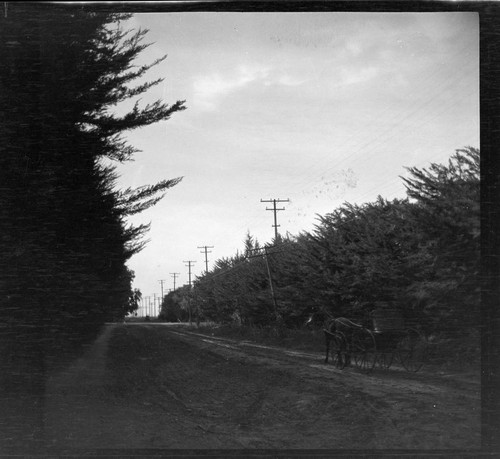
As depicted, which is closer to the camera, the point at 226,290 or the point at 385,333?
the point at 385,333

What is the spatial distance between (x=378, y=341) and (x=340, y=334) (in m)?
0.26

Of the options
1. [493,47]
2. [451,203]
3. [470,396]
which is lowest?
[470,396]

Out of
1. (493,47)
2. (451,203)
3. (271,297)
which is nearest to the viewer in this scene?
(493,47)

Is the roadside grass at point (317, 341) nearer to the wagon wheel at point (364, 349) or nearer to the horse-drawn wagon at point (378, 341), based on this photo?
the horse-drawn wagon at point (378, 341)

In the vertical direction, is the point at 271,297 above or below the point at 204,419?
above

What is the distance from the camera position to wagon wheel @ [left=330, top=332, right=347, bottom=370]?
4105mm

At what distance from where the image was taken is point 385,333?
4.03 m

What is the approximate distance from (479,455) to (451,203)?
1557mm

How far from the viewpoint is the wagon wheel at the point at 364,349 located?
404 cm

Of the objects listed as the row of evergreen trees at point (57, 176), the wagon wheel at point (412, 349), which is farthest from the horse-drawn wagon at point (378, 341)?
the row of evergreen trees at point (57, 176)

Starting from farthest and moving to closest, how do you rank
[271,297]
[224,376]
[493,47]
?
1. [271,297]
2. [224,376]
3. [493,47]

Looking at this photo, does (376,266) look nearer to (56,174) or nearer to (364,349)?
(364,349)

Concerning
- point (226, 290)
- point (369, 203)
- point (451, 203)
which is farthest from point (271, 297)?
point (451, 203)

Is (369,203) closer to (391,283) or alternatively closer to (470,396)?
(391,283)
